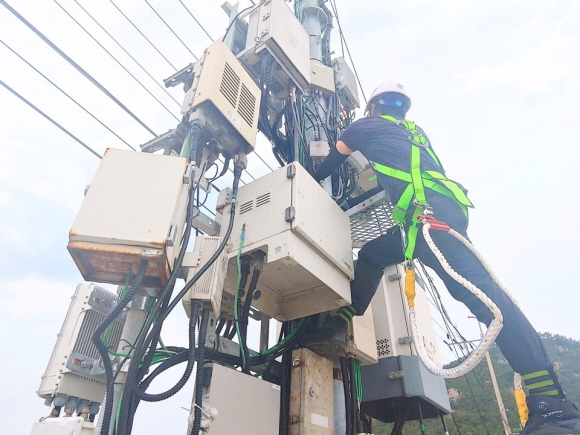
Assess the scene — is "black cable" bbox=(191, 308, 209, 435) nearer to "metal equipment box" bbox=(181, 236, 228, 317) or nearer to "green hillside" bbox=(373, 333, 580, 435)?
"metal equipment box" bbox=(181, 236, 228, 317)

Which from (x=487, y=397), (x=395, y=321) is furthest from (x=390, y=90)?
(x=487, y=397)

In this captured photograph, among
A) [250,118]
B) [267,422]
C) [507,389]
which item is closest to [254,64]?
[250,118]

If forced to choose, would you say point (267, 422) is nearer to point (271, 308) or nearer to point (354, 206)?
point (271, 308)

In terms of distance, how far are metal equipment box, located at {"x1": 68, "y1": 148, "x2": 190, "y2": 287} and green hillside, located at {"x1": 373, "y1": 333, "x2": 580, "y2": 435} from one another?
17.5 meters

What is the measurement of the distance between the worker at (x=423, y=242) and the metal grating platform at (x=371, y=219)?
1.55ft

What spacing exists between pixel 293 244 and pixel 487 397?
25.5 m

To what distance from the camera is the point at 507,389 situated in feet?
89.5

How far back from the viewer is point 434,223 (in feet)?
7.67

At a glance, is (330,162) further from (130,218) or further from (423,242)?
(130,218)

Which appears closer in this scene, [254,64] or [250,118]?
[250,118]

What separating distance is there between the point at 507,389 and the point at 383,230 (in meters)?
28.2

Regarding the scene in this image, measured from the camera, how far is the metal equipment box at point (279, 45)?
3721mm

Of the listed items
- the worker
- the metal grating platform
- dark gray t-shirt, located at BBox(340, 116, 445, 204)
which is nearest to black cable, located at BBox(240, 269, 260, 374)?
the worker

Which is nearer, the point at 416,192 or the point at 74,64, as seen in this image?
the point at 416,192
